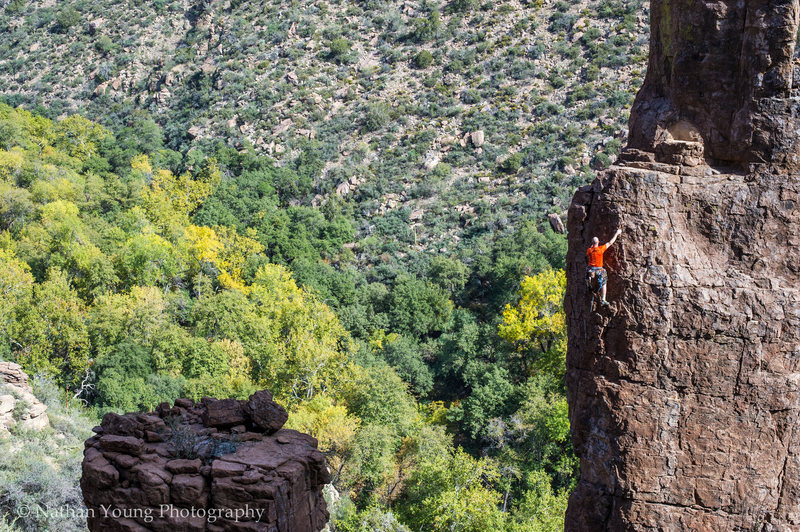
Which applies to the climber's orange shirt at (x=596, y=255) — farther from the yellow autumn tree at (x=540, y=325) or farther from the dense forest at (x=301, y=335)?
the yellow autumn tree at (x=540, y=325)

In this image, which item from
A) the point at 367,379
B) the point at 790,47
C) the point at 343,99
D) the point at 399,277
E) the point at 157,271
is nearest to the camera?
the point at 790,47

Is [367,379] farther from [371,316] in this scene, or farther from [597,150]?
[597,150]

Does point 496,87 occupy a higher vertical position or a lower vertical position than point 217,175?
higher

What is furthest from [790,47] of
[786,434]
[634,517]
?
[634,517]

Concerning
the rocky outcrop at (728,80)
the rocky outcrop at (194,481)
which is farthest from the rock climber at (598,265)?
the rocky outcrop at (194,481)

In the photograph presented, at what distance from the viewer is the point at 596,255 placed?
11.7 m

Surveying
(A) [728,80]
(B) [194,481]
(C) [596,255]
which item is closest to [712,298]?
(C) [596,255]

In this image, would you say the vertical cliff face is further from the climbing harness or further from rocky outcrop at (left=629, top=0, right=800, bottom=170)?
the climbing harness

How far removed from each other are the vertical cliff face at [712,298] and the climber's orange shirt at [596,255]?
9.2 inches

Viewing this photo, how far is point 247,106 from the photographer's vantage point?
3460 inches

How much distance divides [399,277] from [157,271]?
18.3 metres

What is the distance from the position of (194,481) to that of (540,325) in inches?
1289

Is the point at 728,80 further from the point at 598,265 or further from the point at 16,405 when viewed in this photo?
the point at 16,405

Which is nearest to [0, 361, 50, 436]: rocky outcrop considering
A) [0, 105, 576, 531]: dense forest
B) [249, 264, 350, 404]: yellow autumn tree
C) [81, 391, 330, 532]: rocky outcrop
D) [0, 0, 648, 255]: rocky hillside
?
[0, 105, 576, 531]: dense forest
